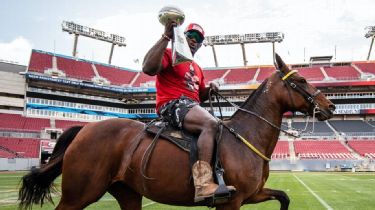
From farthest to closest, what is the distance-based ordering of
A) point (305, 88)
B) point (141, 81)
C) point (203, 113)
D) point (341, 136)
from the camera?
point (141, 81) → point (341, 136) → point (305, 88) → point (203, 113)

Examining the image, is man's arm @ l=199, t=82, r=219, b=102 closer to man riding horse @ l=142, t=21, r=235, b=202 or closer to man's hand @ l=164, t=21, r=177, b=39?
man riding horse @ l=142, t=21, r=235, b=202

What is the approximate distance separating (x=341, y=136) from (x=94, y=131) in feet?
192

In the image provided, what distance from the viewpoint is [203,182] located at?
168 inches

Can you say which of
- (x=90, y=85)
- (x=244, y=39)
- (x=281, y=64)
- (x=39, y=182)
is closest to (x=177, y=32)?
(x=281, y=64)

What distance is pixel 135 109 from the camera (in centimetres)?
7356

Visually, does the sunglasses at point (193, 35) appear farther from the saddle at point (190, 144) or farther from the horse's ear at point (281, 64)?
the saddle at point (190, 144)

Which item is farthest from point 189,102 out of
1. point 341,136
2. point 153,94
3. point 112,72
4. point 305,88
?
point 112,72

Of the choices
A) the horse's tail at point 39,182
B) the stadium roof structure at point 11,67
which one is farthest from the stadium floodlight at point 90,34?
the horse's tail at point 39,182

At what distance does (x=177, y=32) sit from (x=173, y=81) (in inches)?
28.2

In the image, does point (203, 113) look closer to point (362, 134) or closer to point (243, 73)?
point (362, 134)

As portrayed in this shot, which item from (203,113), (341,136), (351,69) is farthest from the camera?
(351,69)

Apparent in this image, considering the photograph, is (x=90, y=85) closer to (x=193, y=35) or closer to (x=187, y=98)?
(x=193, y=35)

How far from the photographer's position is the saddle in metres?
4.18

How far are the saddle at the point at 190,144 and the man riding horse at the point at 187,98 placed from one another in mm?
70
